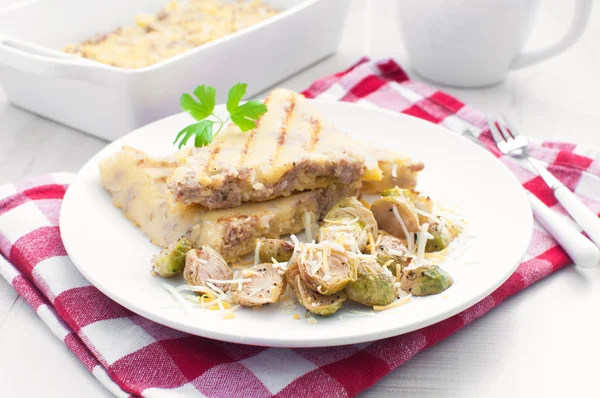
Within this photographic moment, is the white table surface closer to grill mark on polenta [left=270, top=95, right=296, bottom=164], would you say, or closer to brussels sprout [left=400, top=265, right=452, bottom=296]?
brussels sprout [left=400, top=265, right=452, bottom=296]

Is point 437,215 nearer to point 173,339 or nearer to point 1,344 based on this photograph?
point 173,339

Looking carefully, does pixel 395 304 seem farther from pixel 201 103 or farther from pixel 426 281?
pixel 201 103

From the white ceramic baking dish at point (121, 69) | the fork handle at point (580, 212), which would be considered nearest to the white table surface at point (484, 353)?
the fork handle at point (580, 212)

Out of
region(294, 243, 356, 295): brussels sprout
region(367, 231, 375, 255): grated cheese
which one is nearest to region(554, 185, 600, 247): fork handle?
region(367, 231, 375, 255): grated cheese

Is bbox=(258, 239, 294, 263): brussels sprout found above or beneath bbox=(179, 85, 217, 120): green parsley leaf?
beneath

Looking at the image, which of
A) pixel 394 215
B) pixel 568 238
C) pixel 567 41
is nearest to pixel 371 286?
pixel 394 215

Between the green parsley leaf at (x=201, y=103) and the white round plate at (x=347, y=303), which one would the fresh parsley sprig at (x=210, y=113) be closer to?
the green parsley leaf at (x=201, y=103)

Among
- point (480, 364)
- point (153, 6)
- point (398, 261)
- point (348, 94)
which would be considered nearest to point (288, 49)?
point (348, 94)
